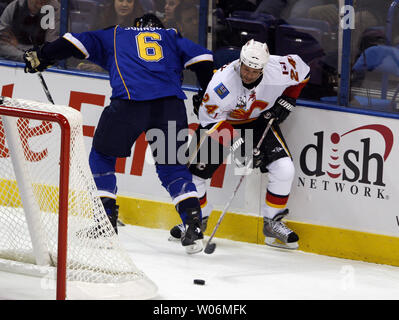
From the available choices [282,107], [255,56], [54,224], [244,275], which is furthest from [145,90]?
[244,275]

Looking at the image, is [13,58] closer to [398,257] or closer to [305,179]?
[305,179]

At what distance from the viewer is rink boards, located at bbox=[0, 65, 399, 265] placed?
490 centimetres

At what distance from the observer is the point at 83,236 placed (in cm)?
421

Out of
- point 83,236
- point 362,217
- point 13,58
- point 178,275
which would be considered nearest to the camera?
point 83,236

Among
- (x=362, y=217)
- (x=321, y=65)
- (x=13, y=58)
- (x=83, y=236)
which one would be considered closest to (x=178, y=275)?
(x=83, y=236)

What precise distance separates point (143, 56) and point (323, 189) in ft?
3.89

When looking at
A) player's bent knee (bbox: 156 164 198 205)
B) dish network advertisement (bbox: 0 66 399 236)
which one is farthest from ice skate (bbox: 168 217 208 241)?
player's bent knee (bbox: 156 164 198 205)

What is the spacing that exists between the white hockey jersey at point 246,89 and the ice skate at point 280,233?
568 millimetres

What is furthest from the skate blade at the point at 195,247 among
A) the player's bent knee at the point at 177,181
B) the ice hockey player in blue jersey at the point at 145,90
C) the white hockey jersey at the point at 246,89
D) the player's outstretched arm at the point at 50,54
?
the player's outstretched arm at the point at 50,54

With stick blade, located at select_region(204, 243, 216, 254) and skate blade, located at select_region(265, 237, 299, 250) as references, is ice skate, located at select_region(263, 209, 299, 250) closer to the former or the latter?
skate blade, located at select_region(265, 237, 299, 250)

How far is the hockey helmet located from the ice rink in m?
1.03

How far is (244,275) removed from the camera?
4719 millimetres

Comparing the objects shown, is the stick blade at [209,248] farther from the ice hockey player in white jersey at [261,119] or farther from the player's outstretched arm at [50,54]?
the player's outstretched arm at [50,54]

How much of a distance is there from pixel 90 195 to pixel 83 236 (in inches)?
7.2
